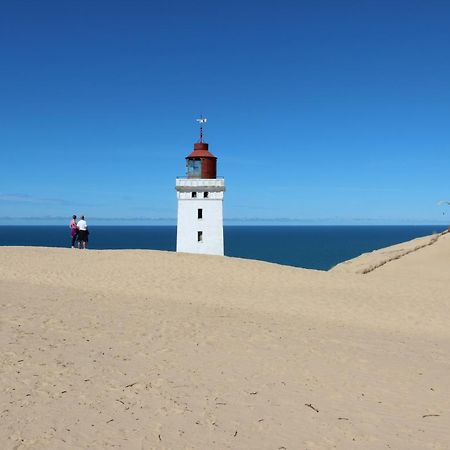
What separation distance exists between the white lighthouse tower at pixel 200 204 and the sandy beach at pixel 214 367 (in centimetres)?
2505

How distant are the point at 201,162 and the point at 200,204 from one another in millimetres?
4180

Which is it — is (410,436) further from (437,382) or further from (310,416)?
(437,382)

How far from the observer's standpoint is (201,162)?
4425 centimetres

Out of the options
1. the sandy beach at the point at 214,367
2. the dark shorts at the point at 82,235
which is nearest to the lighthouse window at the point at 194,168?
Result: the dark shorts at the point at 82,235

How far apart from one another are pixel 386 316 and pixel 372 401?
879cm

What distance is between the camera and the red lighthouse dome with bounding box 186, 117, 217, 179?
144ft

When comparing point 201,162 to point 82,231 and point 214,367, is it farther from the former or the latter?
point 214,367

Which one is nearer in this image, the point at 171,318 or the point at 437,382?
the point at 437,382

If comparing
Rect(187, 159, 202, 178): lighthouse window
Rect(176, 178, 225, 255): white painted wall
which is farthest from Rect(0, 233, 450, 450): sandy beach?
Rect(187, 159, 202, 178): lighthouse window

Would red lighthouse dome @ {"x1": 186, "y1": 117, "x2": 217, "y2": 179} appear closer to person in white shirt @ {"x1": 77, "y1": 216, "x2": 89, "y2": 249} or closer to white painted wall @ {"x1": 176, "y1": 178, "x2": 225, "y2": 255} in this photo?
white painted wall @ {"x1": 176, "y1": 178, "x2": 225, "y2": 255}

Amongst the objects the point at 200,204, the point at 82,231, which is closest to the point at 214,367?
the point at 82,231

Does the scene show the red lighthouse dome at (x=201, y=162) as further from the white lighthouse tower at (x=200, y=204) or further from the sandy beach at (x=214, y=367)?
the sandy beach at (x=214, y=367)

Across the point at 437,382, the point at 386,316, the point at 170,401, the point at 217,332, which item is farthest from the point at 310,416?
the point at 386,316

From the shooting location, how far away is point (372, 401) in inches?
315
